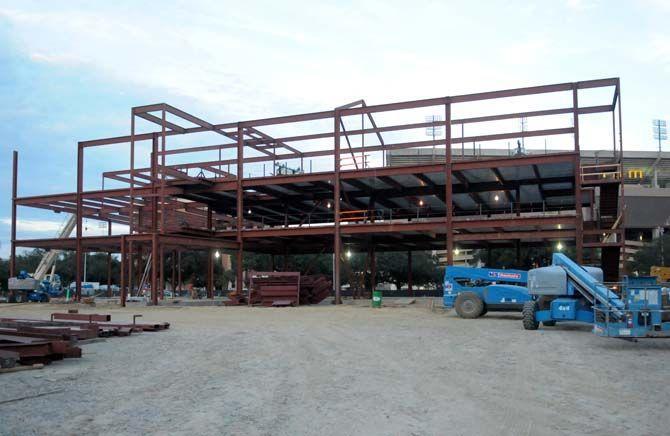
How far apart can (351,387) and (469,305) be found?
14.0 metres

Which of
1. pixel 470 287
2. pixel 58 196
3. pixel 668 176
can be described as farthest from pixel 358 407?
pixel 668 176

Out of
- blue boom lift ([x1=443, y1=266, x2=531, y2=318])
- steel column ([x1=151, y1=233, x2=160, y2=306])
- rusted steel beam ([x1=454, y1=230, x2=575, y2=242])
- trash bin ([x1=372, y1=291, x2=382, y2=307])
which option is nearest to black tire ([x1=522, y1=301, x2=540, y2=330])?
blue boom lift ([x1=443, y1=266, x2=531, y2=318])

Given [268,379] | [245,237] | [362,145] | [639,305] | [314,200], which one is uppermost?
[362,145]

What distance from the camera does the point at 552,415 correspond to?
24.5 ft

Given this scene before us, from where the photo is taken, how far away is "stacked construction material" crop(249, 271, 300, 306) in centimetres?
3331

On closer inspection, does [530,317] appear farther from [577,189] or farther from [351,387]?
[577,189]

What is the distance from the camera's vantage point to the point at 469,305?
881 inches

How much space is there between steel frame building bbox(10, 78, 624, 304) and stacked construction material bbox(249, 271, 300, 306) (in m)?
Result: 2.67

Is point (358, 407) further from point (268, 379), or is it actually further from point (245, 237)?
point (245, 237)

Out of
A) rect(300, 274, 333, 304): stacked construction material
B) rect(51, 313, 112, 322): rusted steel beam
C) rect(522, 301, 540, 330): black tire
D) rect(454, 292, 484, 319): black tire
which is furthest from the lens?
rect(300, 274, 333, 304): stacked construction material

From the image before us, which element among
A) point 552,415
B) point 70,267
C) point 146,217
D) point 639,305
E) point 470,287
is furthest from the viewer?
point 70,267

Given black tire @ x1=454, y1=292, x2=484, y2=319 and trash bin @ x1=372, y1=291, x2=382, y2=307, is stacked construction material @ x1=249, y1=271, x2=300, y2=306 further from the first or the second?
black tire @ x1=454, y1=292, x2=484, y2=319

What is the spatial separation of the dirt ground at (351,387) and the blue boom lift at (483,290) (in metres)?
5.55

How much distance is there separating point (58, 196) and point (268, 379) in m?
40.5
